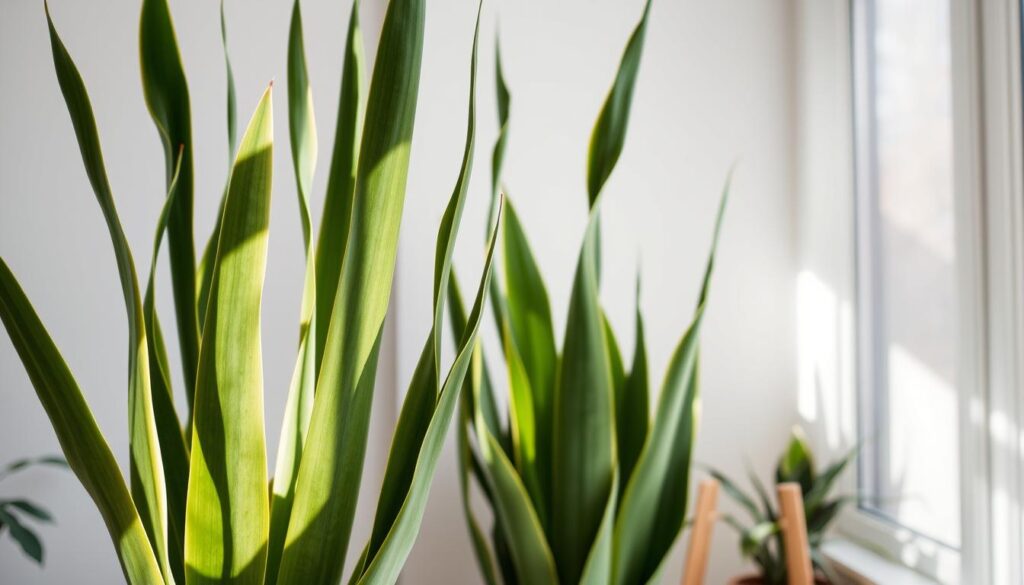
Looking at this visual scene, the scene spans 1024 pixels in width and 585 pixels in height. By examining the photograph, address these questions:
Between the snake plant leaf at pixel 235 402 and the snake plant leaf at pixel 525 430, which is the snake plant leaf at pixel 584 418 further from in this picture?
the snake plant leaf at pixel 235 402

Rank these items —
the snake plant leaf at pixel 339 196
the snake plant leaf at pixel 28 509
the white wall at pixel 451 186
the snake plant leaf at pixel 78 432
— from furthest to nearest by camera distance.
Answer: the white wall at pixel 451 186 < the snake plant leaf at pixel 28 509 < the snake plant leaf at pixel 339 196 < the snake plant leaf at pixel 78 432

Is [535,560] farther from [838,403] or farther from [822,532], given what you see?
[838,403]

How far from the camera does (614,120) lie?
951mm

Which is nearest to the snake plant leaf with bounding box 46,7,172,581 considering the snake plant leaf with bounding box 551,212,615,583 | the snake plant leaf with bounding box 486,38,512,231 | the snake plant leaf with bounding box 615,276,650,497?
the snake plant leaf with bounding box 486,38,512,231

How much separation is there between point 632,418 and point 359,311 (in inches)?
25.1

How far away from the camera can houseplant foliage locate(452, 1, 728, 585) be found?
0.98 m

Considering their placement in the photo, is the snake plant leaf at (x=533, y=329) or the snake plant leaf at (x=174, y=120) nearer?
the snake plant leaf at (x=174, y=120)

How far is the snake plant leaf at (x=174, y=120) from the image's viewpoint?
0.71 meters

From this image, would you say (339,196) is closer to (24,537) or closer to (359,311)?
(359,311)

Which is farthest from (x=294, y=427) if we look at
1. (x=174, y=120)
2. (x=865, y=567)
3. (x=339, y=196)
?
(x=865, y=567)

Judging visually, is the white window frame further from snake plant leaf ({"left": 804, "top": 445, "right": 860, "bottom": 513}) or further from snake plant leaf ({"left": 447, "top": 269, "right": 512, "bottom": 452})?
snake plant leaf ({"left": 447, "top": 269, "right": 512, "bottom": 452})

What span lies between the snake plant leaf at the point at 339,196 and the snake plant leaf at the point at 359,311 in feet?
0.39

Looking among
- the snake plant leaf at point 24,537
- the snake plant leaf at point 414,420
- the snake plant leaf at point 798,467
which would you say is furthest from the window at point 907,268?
the snake plant leaf at point 24,537

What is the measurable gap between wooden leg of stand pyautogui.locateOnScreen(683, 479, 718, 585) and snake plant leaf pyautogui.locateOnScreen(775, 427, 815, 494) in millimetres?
165
